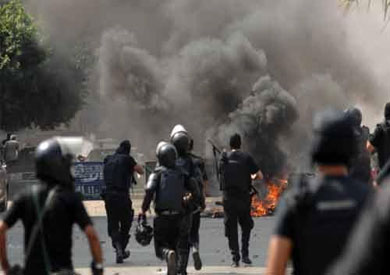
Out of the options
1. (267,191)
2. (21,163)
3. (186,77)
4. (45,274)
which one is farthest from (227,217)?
(186,77)

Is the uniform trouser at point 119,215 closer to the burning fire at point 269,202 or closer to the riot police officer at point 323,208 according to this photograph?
the burning fire at point 269,202

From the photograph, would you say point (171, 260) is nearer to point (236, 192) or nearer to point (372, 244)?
point (236, 192)

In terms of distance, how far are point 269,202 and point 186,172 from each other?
478 inches

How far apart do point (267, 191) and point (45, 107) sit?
26.9 m

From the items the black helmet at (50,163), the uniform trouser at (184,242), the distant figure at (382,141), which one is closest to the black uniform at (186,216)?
the uniform trouser at (184,242)

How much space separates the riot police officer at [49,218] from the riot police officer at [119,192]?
7.59 meters

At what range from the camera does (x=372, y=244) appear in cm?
319

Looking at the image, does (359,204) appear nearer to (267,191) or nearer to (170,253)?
(170,253)

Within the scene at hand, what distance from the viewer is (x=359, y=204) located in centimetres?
447

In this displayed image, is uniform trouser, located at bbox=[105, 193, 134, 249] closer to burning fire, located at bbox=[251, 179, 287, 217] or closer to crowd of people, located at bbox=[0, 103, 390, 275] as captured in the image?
crowd of people, located at bbox=[0, 103, 390, 275]

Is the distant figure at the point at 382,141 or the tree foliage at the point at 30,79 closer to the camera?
the distant figure at the point at 382,141

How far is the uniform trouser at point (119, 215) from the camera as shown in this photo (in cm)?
1385

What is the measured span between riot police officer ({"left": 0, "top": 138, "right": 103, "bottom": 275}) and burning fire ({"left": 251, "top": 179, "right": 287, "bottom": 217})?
16397 millimetres

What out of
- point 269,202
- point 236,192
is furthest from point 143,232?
point 269,202
